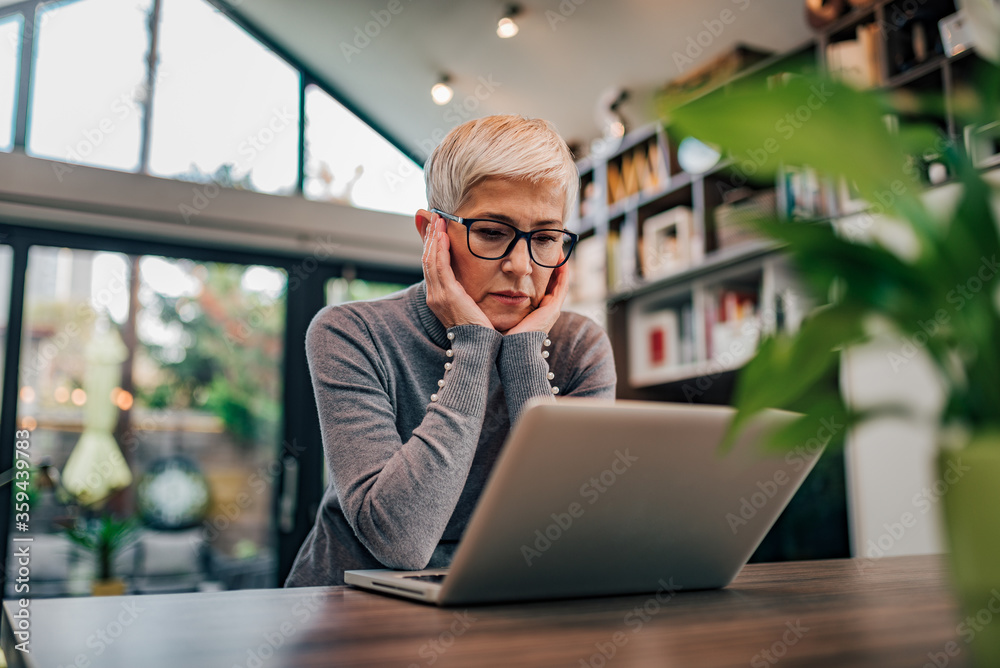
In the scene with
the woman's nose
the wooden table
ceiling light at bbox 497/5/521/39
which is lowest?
the wooden table

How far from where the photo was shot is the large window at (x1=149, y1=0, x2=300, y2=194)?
439cm

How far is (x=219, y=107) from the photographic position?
451 cm

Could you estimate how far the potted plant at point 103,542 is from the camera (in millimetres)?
3871

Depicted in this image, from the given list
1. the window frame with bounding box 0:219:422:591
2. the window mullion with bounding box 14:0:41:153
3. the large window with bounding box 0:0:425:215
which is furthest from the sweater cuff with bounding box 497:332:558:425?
the window mullion with bounding box 14:0:41:153

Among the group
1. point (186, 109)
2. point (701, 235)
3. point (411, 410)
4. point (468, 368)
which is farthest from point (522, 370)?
point (186, 109)

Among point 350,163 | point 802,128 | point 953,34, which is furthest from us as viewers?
point 350,163

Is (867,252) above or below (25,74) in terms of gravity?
below

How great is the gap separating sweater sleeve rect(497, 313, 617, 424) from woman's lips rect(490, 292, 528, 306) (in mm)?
98

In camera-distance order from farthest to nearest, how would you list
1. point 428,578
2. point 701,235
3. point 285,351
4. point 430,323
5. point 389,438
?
point 285,351 < point 701,235 < point 430,323 < point 389,438 < point 428,578

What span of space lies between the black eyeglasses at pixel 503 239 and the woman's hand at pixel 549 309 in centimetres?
7

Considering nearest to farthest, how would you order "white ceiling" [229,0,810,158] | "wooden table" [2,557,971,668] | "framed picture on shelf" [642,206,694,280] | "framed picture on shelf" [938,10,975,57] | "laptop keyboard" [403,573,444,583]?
"wooden table" [2,557,971,668]
"laptop keyboard" [403,573,444,583]
"framed picture on shelf" [938,10,975,57]
"white ceiling" [229,0,810,158]
"framed picture on shelf" [642,206,694,280]

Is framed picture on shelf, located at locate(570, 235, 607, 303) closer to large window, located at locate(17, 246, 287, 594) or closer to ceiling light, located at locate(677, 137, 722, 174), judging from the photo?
ceiling light, located at locate(677, 137, 722, 174)

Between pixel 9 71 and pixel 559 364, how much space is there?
13.1ft

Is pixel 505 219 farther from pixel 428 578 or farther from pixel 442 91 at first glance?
pixel 442 91
